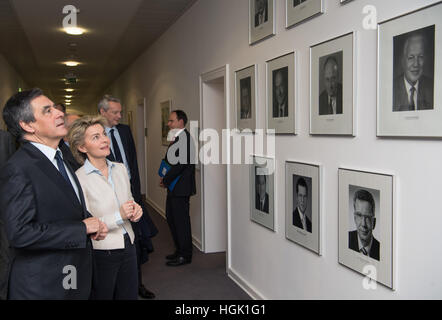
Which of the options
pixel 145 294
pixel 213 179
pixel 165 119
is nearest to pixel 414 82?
pixel 145 294

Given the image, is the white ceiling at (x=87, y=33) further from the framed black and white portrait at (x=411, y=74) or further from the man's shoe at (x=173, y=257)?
the framed black and white portrait at (x=411, y=74)

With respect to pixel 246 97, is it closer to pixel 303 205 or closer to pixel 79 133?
pixel 303 205

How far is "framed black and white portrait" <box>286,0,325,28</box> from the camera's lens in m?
2.77

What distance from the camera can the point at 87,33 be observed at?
7.42 meters

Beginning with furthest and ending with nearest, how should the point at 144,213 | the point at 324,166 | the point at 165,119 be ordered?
the point at 165,119 → the point at 144,213 → the point at 324,166

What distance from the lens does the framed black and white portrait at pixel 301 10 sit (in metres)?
2.77

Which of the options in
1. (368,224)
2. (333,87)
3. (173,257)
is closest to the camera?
(368,224)

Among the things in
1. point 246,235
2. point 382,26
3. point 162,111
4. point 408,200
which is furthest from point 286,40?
point 162,111

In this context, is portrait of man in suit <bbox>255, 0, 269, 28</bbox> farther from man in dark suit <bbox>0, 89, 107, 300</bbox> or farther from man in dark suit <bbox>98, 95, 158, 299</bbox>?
man in dark suit <bbox>0, 89, 107, 300</bbox>

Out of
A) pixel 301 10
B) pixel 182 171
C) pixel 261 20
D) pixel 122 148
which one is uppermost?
pixel 261 20

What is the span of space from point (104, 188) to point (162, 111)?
5.52 meters

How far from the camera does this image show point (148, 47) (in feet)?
29.4

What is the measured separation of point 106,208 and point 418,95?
178 centimetres
